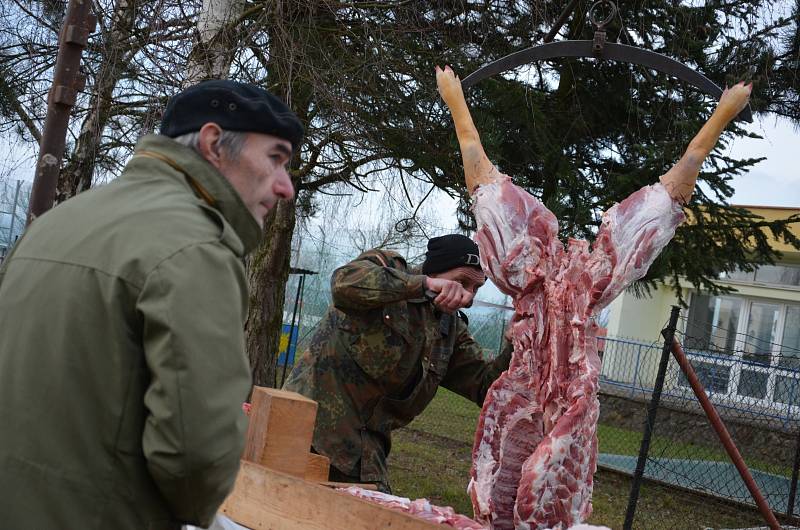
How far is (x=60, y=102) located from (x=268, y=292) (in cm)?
422

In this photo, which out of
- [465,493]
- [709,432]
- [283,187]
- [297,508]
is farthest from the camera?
[709,432]

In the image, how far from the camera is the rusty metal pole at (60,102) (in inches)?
195

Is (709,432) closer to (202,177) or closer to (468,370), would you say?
(468,370)

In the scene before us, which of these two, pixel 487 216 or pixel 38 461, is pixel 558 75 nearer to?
pixel 487 216

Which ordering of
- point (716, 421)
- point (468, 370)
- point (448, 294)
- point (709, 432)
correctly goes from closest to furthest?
1. point (448, 294)
2. point (468, 370)
3. point (716, 421)
4. point (709, 432)

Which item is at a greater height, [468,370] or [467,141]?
[467,141]

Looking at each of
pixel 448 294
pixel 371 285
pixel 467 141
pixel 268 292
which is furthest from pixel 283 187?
pixel 268 292

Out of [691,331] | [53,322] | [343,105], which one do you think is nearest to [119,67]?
[343,105]

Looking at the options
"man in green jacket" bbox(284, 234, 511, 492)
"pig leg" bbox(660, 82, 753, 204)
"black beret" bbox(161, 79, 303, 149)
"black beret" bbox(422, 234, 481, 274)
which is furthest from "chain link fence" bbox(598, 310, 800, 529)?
"black beret" bbox(161, 79, 303, 149)

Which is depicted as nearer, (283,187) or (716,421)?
(283,187)

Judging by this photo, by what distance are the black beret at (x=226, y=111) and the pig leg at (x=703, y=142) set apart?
2041 mm

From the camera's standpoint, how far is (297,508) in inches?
110

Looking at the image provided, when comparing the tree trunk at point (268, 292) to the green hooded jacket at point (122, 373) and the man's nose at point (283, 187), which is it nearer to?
the man's nose at point (283, 187)

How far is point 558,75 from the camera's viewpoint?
22.7 feet
